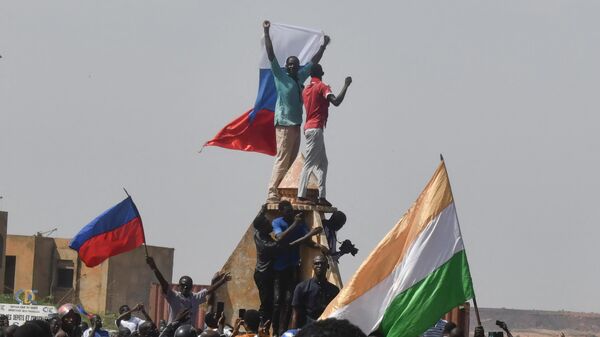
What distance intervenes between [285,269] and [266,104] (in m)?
3.09

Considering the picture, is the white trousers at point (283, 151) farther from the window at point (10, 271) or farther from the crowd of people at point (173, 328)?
the window at point (10, 271)

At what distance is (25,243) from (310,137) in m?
36.6

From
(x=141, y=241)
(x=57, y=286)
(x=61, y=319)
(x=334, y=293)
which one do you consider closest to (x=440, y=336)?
(x=334, y=293)

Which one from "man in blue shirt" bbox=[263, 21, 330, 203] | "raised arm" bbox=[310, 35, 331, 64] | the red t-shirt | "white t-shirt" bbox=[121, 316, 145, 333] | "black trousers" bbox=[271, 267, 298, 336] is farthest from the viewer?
"raised arm" bbox=[310, 35, 331, 64]

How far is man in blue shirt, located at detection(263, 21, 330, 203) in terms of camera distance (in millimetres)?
19078

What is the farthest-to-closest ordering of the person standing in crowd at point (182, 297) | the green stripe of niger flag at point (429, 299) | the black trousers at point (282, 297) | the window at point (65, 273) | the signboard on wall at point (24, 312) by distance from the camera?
the window at point (65, 273), the signboard on wall at point (24, 312), the black trousers at point (282, 297), the person standing in crowd at point (182, 297), the green stripe of niger flag at point (429, 299)

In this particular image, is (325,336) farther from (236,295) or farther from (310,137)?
(236,295)

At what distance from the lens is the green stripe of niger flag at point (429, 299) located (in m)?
13.6

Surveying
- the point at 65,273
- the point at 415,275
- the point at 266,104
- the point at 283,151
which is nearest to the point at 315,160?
the point at 283,151

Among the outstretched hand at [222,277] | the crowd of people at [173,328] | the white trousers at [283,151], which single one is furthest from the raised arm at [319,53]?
the crowd of people at [173,328]

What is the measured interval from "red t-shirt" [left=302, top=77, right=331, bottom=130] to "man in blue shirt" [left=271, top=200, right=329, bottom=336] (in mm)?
1055

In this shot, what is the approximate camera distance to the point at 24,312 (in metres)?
23.7

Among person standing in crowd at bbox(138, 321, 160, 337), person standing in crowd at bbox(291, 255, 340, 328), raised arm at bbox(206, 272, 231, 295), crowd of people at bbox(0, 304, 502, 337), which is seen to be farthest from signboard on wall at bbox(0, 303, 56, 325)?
person standing in crowd at bbox(291, 255, 340, 328)

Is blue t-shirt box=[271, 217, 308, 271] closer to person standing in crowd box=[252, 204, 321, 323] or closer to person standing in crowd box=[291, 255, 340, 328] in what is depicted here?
person standing in crowd box=[252, 204, 321, 323]
